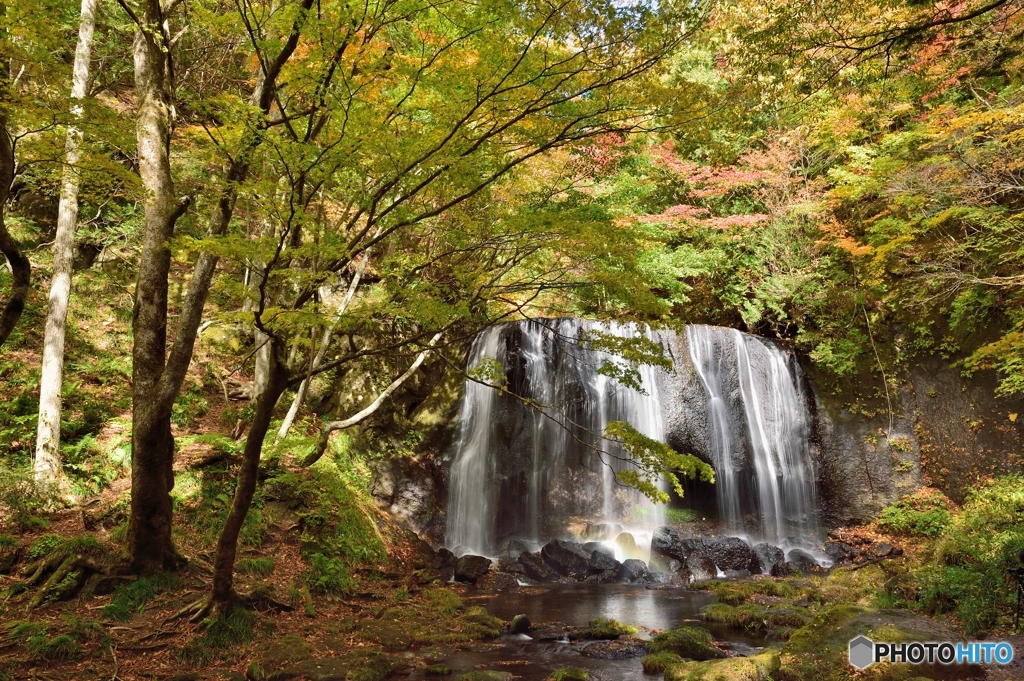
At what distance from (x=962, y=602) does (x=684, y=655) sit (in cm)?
335

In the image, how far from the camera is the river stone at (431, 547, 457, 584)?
10.4m

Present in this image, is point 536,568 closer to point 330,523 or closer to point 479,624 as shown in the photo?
point 479,624

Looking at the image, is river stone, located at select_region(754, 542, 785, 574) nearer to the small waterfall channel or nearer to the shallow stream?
the small waterfall channel

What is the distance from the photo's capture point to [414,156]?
5000 millimetres

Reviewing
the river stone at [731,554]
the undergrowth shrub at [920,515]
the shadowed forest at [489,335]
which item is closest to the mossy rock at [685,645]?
the shadowed forest at [489,335]

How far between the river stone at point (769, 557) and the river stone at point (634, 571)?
244 centimetres

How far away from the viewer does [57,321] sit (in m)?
7.70

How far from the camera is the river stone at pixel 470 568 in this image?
33.4ft

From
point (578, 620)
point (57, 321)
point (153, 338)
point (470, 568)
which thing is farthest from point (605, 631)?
point (57, 321)

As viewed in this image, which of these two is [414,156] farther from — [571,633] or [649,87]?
[571,633]

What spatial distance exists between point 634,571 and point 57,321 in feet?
34.3

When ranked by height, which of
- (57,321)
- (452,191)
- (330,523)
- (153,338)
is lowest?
(330,523)

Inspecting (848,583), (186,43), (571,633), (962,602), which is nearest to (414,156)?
(571,633)

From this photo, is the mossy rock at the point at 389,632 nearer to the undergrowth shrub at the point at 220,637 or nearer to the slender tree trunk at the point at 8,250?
the undergrowth shrub at the point at 220,637
